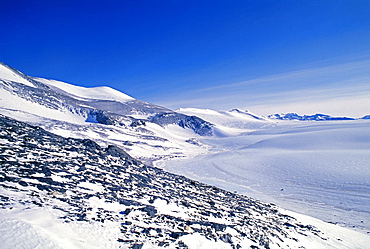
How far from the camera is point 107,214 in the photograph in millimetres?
9070

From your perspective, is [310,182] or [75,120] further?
[75,120]

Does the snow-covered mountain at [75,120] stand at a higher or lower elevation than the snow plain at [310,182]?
higher

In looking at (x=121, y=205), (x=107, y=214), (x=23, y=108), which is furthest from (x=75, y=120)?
(x=107, y=214)

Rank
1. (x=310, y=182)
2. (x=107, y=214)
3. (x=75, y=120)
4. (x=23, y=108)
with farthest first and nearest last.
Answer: (x=75, y=120) < (x=23, y=108) < (x=310, y=182) < (x=107, y=214)

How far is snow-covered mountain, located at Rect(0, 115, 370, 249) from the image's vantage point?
707 centimetres

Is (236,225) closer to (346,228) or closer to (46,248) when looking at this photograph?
(46,248)

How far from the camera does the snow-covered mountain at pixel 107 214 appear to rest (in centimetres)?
707

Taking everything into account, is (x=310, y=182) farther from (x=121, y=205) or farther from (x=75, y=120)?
(x=75, y=120)

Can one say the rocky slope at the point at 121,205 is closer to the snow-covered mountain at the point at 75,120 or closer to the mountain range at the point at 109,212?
the mountain range at the point at 109,212

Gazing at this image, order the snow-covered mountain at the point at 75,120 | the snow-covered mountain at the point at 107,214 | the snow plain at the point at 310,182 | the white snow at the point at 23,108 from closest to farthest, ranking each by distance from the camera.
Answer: the snow-covered mountain at the point at 107,214 < the snow plain at the point at 310,182 < the white snow at the point at 23,108 < the snow-covered mountain at the point at 75,120

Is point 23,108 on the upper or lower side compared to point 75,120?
upper

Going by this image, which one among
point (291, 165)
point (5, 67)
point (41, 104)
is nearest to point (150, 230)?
point (291, 165)

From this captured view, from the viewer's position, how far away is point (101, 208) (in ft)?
31.3

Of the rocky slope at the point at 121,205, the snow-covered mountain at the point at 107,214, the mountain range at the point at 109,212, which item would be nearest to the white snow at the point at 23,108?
the mountain range at the point at 109,212
